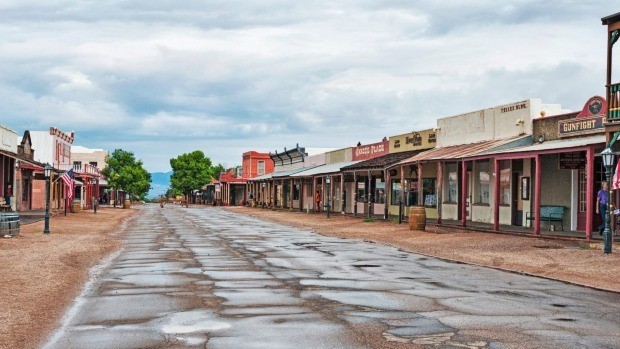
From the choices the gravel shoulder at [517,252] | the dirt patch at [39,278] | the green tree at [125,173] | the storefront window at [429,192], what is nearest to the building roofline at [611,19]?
the gravel shoulder at [517,252]

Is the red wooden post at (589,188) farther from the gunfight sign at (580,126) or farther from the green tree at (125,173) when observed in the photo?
the green tree at (125,173)

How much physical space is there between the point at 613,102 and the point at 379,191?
82.4 feet

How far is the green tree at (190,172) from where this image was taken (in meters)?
128

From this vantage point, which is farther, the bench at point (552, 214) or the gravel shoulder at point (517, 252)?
the bench at point (552, 214)

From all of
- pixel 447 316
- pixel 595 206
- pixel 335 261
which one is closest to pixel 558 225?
pixel 595 206

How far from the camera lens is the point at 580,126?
24.9m

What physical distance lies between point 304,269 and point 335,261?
7.03 ft

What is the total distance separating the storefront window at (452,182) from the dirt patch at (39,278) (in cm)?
1629

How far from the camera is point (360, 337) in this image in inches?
325

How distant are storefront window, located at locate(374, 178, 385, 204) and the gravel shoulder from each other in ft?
48.8

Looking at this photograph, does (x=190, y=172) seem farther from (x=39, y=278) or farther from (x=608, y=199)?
(x=39, y=278)

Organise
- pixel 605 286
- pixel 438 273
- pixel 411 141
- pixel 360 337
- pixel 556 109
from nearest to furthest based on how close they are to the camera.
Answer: pixel 360 337, pixel 605 286, pixel 438 273, pixel 556 109, pixel 411 141

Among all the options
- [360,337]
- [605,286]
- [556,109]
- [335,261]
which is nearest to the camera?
[360,337]

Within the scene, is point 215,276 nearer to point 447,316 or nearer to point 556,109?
point 447,316
